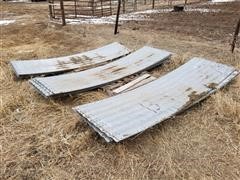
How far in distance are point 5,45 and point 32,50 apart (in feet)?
3.33

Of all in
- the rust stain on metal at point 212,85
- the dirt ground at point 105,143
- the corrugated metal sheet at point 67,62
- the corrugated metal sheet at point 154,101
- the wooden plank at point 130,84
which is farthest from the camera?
the corrugated metal sheet at point 67,62

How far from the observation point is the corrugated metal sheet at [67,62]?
5.32m

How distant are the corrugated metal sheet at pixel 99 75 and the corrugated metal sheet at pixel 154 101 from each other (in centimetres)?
67

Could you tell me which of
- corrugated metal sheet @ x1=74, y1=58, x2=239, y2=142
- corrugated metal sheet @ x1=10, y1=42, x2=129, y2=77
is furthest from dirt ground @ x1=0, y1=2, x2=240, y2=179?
corrugated metal sheet @ x1=10, y1=42, x2=129, y2=77

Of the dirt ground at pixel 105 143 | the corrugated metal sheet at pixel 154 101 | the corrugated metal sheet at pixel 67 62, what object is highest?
the corrugated metal sheet at pixel 154 101

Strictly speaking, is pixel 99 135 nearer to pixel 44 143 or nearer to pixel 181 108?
pixel 44 143

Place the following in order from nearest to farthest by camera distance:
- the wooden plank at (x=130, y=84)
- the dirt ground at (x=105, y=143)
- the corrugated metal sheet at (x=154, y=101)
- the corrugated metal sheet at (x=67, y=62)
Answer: the dirt ground at (x=105, y=143) → the corrugated metal sheet at (x=154, y=101) → the wooden plank at (x=130, y=84) → the corrugated metal sheet at (x=67, y=62)

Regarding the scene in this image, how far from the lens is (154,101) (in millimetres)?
3984

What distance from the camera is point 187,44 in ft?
23.2

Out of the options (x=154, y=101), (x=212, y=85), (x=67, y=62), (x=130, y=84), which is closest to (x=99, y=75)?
(x=130, y=84)

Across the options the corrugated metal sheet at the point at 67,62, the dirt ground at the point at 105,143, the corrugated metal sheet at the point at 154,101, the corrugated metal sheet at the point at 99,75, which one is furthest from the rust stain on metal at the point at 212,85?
the corrugated metal sheet at the point at 67,62

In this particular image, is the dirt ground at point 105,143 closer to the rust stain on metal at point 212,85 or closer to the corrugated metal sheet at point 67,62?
the rust stain on metal at point 212,85

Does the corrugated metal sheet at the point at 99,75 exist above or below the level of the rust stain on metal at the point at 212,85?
below

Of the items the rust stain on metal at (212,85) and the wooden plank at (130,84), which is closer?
the rust stain on metal at (212,85)
